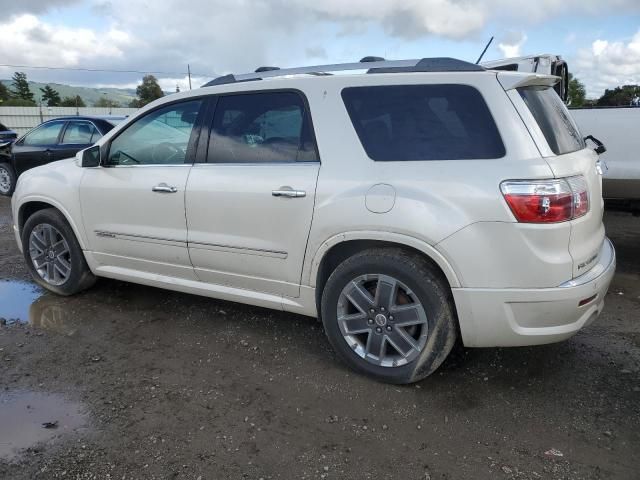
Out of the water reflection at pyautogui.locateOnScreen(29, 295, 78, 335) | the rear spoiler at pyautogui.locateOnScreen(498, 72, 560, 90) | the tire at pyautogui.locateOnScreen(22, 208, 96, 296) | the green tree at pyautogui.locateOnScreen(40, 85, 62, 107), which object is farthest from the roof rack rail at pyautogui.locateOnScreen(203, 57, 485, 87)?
the green tree at pyautogui.locateOnScreen(40, 85, 62, 107)

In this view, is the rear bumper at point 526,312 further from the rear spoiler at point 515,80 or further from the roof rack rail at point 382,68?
the roof rack rail at point 382,68

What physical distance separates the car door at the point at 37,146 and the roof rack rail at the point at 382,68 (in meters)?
7.02

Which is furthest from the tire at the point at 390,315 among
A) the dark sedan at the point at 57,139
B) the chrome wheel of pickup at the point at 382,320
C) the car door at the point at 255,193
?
the dark sedan at the point at 57,139

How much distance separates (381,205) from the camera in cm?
297

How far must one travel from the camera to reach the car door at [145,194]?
12.5 ft

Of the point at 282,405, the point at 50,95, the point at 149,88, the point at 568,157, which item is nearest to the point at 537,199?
the point at 568,157

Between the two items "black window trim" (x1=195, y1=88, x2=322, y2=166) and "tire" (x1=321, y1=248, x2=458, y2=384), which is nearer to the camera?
"tire" (x1=321, y1=248, x2=458, y2=384)

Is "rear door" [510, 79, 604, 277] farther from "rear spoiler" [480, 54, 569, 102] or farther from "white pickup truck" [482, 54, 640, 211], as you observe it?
"rear spoiler" [480, 54, 569, 102]

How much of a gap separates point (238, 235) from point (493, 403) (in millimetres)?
1878

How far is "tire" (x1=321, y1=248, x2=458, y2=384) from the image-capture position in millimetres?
2965

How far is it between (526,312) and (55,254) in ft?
12.8

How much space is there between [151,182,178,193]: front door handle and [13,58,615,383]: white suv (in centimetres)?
1

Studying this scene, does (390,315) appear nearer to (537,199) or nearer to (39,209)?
(537,199)

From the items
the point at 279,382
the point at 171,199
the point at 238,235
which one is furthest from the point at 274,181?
the point at 279,382
